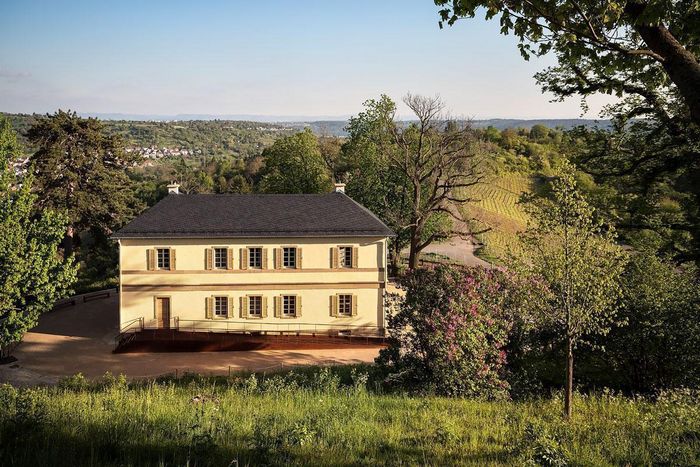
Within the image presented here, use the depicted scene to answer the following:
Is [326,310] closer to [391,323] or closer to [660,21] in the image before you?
[391,323]

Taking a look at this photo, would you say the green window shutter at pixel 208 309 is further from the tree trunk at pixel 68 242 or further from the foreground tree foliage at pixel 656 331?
the foreground tree foliage at pixel 656 331

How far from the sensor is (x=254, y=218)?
27.8 metres

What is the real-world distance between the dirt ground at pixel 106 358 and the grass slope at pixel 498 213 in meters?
23.4

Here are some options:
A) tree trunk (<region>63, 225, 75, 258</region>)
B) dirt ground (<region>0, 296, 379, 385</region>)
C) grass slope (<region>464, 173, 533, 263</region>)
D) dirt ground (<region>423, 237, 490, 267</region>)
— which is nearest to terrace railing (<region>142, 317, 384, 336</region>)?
dirt ground (<region>0, 296, 379, 385</region>)

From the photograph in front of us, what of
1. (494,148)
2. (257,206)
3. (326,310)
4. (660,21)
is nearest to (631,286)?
(660,21)

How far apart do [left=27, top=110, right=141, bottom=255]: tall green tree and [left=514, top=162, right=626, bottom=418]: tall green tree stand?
32.2 metres

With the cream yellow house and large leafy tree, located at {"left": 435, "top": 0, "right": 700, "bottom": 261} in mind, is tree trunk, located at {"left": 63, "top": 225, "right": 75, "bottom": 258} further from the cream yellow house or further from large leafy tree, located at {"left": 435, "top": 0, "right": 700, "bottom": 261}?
large leafy tree, located at {"left": 435, "top": 0, "right": 700, "bottom": 261}

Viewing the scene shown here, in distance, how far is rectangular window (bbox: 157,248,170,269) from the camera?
87.5 feet

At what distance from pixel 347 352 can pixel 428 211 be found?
562 inches

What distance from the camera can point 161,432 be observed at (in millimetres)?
7129

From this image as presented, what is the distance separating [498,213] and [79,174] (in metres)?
48.5

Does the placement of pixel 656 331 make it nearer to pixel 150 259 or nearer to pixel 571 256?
pixel 571 256

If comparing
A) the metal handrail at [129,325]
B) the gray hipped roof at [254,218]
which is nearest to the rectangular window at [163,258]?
the gray hipped roof at [254,218]

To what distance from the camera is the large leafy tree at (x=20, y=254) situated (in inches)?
765
